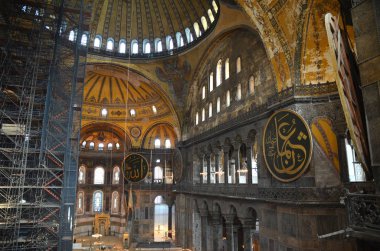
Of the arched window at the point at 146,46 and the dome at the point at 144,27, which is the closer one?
the dome at the point at 144,27

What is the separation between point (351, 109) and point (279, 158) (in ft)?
14.7

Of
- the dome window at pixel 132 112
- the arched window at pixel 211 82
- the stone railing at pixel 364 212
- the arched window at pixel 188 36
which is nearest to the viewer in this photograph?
the stone railing at pixel 364 212

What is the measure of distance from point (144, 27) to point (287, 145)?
14184 mm

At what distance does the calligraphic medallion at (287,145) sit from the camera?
27.5ft

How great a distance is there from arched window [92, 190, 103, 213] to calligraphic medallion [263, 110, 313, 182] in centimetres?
2110

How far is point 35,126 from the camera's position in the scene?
13148 mm

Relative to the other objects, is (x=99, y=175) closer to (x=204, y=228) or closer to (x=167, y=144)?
(x=167, y=144)

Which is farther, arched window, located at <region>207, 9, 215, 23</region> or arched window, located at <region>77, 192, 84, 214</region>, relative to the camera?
arched window, located at <region>77, 192, 84, 214</region>

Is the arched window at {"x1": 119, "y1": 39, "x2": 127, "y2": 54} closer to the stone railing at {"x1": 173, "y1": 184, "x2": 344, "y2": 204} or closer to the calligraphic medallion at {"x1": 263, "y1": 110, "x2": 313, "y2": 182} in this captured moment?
the stone railing at {"x1": 173, "y1": 184, "x2": 344, "y2": 204}

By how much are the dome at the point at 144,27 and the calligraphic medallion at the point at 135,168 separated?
6862 mm

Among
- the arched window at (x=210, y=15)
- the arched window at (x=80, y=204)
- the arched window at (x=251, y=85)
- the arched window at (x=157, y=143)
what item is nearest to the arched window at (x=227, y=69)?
the arched window at (x=251, y=85)

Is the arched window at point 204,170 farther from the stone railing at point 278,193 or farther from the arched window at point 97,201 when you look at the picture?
the arched window at point 97,201

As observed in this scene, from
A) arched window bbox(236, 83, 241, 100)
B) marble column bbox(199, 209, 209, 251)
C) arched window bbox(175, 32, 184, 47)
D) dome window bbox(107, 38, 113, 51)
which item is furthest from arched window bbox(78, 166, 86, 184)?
arched window bbox(236, 83, 241, 100)

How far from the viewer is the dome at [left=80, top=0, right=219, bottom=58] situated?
18062mm
